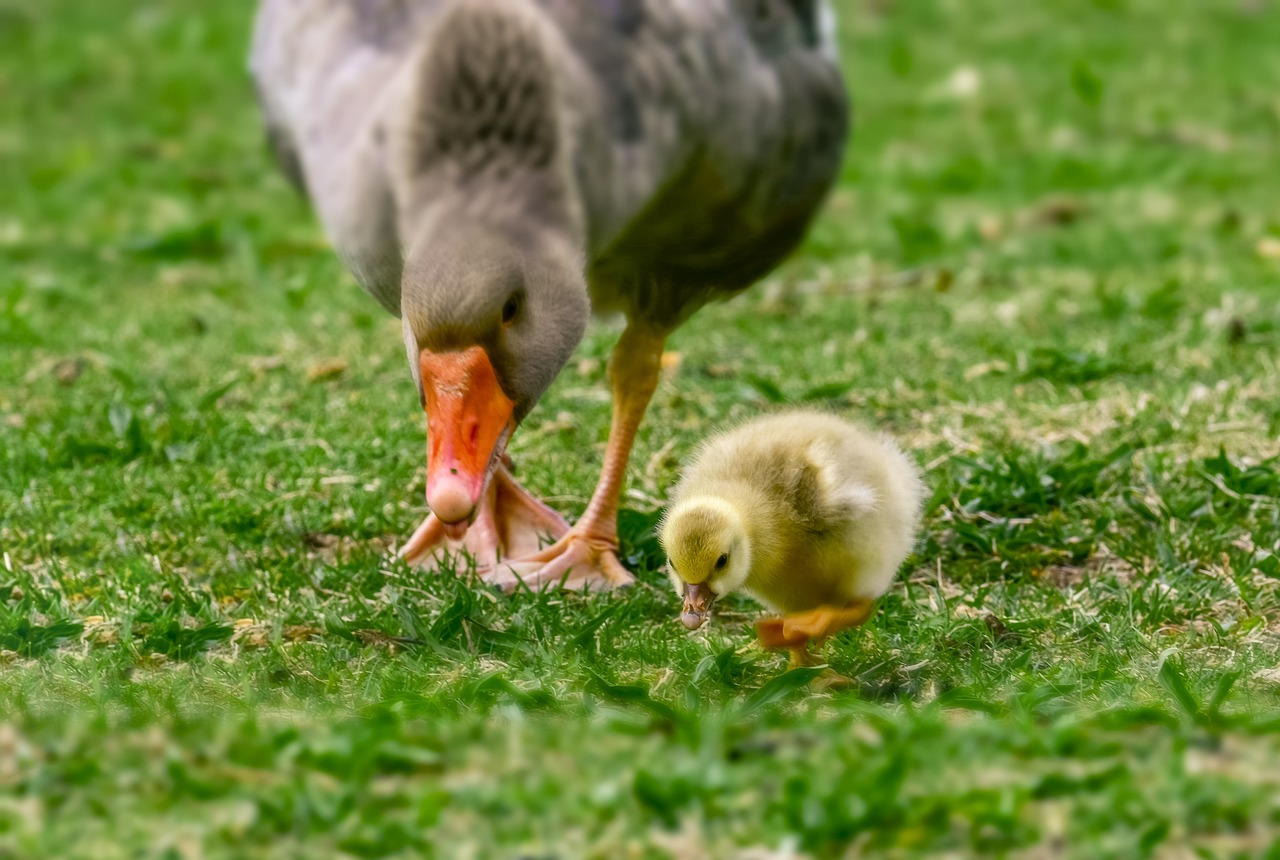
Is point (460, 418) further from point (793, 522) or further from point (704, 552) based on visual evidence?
point (793, 522)

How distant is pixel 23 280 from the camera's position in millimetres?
9242

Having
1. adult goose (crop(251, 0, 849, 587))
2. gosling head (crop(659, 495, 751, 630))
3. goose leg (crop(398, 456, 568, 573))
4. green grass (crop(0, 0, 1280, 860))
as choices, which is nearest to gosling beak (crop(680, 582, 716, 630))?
gosling head (crop(659, 495, 751, 630))

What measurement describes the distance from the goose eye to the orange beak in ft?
0.32

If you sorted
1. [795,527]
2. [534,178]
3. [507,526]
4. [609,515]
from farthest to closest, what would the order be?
[507,526], [609,515], [795,527], [534,178]

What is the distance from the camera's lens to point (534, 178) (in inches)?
153

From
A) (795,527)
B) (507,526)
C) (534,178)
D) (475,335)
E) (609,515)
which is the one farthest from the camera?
(507,526)

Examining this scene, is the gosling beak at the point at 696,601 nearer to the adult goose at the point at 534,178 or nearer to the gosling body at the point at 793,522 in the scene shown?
the gosling body at the point at 793,522

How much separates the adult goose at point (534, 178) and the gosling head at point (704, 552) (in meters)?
0.48

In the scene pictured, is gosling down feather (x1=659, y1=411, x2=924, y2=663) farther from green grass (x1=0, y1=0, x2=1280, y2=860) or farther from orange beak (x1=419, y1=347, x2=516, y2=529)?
orange beak (x1=419, y1=347, x2=516, y2=529)

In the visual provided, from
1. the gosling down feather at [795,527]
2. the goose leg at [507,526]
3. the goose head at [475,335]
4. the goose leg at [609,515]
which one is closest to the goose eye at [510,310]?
the goose head at [475,335]

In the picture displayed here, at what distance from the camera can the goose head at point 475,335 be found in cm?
364

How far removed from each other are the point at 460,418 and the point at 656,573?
53.9 inches

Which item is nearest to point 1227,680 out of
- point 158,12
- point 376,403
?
point 376,403

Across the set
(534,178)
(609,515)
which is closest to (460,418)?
(534,178)
